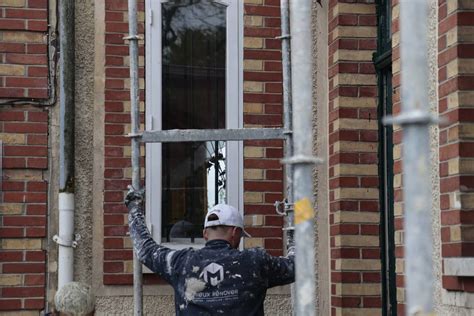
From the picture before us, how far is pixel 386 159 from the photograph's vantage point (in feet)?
18.5

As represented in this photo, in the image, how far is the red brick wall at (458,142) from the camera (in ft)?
13.1

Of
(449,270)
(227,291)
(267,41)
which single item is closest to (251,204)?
(267,41)

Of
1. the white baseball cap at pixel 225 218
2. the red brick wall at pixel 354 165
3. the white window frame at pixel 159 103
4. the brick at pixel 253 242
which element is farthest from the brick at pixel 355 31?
the white baseball cap at pixel 225 218

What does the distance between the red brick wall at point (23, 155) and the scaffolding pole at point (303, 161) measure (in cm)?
322

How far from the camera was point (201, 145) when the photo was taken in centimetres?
586

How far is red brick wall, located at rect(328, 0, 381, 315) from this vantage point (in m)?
→ 5.56

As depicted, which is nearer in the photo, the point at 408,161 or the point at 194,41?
the point at 408,161

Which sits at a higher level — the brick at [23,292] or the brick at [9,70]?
the brick at [9,70]

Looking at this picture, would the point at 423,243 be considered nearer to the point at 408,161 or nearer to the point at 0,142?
the point at 408,161

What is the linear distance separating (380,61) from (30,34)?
7.19 ft

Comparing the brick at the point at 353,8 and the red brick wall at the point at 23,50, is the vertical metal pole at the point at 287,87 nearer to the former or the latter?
the brick at the point at 353,8

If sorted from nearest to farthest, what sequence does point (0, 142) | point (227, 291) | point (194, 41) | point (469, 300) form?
point (469, 300) → point (227, 291) → point (0, 142) → point (194, 41)

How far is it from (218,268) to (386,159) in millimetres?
1726

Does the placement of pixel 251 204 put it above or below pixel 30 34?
below
